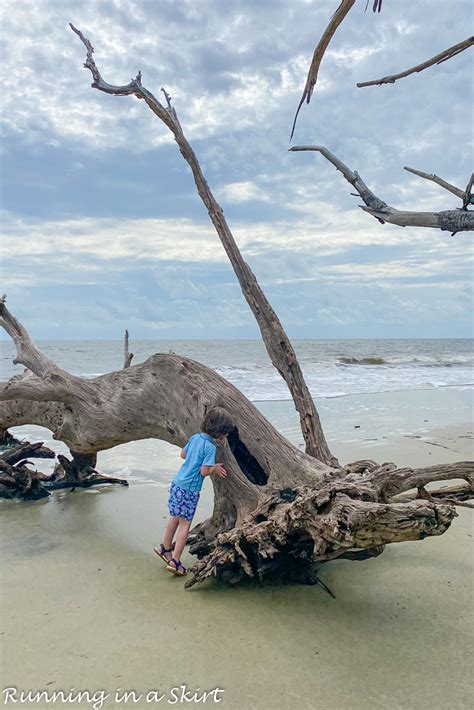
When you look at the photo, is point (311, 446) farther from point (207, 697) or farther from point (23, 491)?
point (23, 491)

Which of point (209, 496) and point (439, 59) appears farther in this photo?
point (209, 496)

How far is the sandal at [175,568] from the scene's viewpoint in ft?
11.6

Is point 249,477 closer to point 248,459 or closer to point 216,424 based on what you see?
point 248,459

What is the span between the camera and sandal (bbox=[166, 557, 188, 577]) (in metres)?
3.53

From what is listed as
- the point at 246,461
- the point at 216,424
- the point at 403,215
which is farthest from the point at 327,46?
the point at 246,461

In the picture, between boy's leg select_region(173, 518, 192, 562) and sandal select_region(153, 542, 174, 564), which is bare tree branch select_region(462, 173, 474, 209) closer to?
boy's leg select_region(173, 518, 192, 562)

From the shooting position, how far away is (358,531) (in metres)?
2.70

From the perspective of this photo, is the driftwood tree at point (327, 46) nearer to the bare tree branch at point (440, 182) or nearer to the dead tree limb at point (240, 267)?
the bare tree branch at point (440, 182)

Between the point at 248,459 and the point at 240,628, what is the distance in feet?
4.45

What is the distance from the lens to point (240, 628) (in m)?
2.85

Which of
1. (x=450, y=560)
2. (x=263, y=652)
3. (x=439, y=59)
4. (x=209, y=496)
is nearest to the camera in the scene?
(x=439, y=59)

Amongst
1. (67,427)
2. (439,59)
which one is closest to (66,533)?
(67,427)

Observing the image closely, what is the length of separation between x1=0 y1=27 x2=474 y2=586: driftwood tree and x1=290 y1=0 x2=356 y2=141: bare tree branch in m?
2.05

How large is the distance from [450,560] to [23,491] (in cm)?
411
